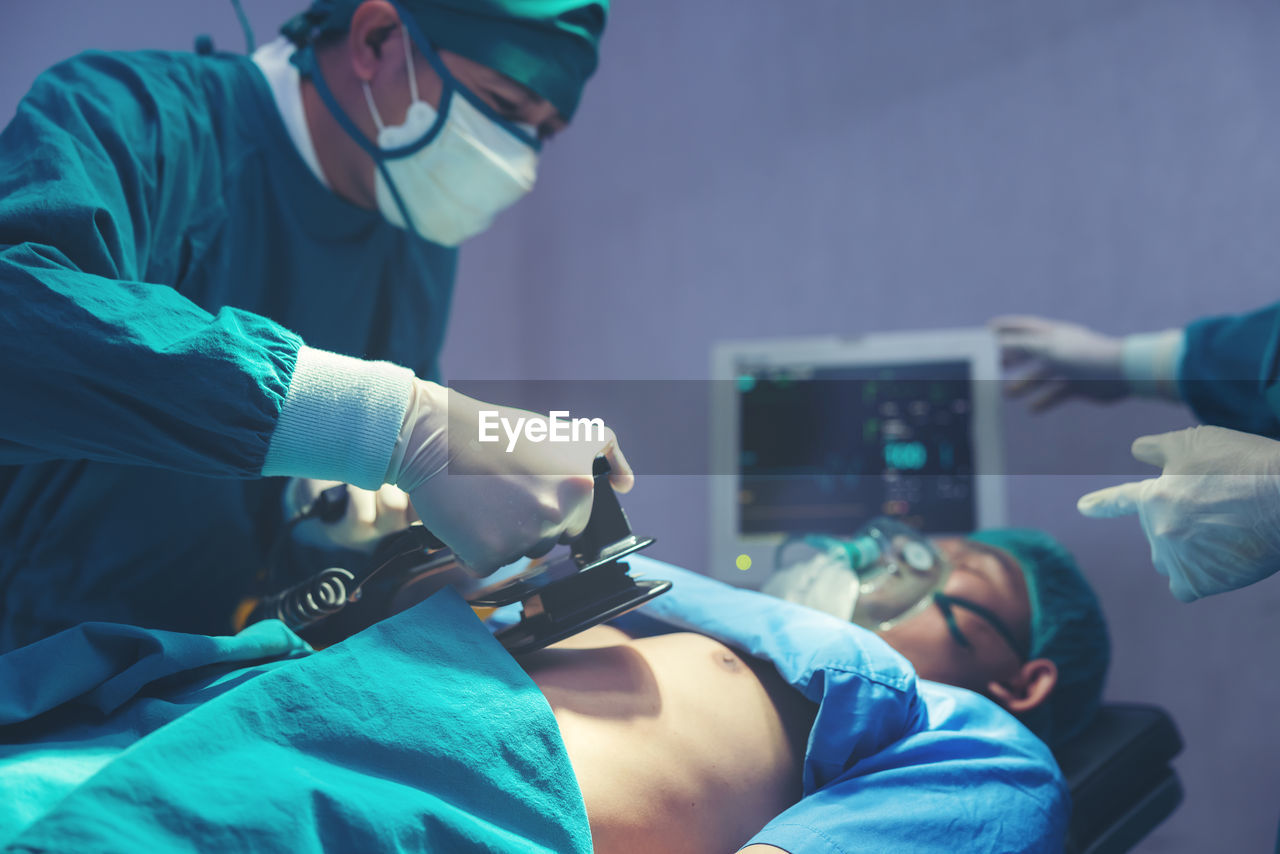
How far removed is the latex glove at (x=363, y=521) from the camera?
3.61ft

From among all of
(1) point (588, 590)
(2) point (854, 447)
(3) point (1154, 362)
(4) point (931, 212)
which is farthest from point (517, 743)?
(4) point (931, 212)

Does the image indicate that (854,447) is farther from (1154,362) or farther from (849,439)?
(1154,362)

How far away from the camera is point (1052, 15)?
2051 millimetres

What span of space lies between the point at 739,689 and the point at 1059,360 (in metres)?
1.27

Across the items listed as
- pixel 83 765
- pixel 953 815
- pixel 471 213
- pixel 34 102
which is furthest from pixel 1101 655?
pixel 34 102

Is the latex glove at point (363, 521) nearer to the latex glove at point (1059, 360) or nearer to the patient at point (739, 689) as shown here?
the patient at point (739, 689)

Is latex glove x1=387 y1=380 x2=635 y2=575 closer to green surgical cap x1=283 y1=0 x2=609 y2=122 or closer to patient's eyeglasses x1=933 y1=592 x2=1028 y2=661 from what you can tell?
green surgical cap x1=283 y1=0 x2=609 y2=122

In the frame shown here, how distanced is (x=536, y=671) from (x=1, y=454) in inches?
23.6

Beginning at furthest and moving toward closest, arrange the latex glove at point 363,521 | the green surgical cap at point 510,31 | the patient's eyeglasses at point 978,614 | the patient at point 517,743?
the patient's eyeglasses at point 978,614, the green surgical cap at point 510,31, the latex glove at point 363,521, the patient at point 517,743

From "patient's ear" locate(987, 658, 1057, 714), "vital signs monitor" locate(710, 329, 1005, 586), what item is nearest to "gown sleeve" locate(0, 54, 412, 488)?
"patient's ear" locate(987, 658, 1057, 714)

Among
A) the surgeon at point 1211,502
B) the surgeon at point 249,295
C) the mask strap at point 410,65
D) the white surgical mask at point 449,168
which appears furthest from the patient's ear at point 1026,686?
the mask strap at point 410,65

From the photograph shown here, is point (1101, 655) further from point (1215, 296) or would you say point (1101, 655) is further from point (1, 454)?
point (1, 454)

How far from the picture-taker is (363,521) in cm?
110

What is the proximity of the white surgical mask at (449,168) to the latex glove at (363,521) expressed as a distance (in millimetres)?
504
